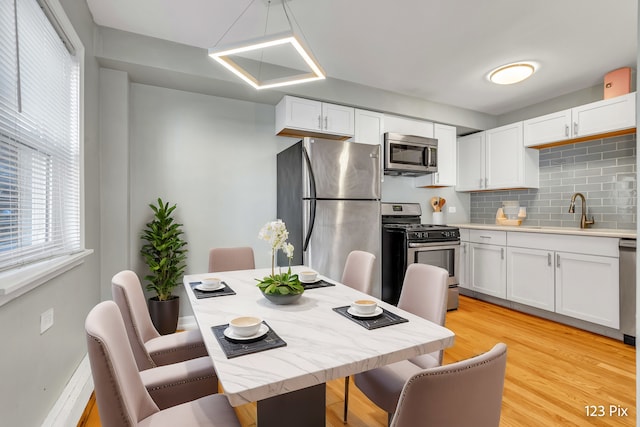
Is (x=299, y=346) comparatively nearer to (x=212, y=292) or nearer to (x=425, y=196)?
(x=212, y=292)

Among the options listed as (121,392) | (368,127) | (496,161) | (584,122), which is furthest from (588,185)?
(121,392)

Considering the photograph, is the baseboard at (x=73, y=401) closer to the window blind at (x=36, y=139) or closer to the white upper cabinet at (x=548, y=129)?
the window blind at (x=36, y=139)

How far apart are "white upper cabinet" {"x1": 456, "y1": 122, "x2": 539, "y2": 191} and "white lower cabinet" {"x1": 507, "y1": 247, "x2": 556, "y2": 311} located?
38.1 inches

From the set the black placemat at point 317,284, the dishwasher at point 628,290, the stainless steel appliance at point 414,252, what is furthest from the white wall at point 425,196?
the black placemat at point 317,284

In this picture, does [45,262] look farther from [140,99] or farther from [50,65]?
[140,99]

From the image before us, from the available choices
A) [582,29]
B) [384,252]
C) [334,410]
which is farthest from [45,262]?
[582,29]

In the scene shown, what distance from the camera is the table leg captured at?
1.21 m

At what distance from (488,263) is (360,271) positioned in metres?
2.57

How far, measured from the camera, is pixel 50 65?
168 centimetres

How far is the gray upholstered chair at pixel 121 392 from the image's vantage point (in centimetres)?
79

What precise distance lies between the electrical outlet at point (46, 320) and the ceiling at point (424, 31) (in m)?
2.09

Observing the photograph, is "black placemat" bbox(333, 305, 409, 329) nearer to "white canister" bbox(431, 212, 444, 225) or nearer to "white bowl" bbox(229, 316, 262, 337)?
"white bowl" bbox(229, 316, 262, 337)

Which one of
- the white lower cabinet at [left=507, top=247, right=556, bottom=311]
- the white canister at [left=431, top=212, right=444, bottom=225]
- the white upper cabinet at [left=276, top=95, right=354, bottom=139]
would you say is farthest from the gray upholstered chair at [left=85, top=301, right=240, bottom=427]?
the white canister at [left=431, top=212, right=444, bottom=225]

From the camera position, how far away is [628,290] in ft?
8.83
